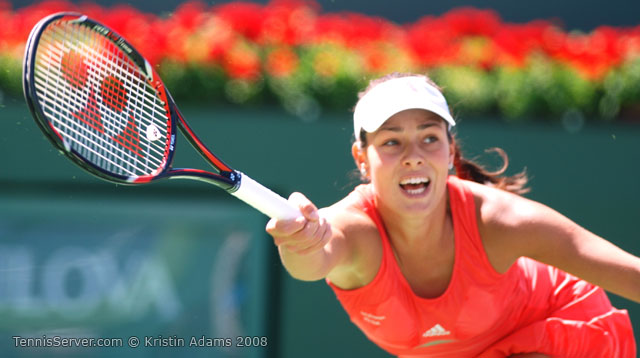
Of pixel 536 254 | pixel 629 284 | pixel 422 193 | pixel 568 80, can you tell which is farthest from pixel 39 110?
pixel 568 80

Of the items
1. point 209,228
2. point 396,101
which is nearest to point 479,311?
point 396,101

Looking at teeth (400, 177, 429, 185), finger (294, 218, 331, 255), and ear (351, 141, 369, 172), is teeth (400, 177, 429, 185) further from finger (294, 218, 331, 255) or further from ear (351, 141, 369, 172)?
finger (294, 218, 331, 255)

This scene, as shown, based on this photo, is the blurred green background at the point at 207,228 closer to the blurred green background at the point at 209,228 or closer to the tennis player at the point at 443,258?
the blurred green background at the point at 209,228

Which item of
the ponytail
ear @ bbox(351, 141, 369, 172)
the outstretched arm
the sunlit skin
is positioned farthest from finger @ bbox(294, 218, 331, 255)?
the ponytail

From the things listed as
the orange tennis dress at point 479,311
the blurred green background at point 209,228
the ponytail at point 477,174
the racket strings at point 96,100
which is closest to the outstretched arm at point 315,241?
the orange tennis dress at point 479,311

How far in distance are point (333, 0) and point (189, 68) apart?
5.67ft

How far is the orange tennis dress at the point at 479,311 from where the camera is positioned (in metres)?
2.58

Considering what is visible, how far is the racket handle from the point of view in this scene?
2.09m

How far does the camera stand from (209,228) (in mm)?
4230

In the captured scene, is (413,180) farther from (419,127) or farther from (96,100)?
(96,100)

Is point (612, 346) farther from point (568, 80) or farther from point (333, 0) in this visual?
point (333, 0)

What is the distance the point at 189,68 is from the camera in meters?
4.39

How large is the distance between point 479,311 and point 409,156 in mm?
593

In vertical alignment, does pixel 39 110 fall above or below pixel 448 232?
above
